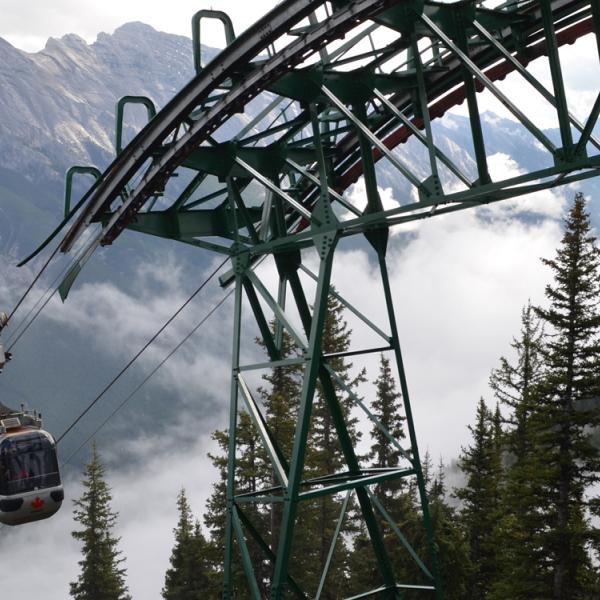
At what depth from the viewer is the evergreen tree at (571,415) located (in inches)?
1015

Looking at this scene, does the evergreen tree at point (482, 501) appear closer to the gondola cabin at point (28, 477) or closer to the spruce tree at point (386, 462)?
the spruce tree at point (386, 462)

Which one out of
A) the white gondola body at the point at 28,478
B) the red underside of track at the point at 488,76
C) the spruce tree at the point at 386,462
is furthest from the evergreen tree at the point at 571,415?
the white gondola body at the point at 28,478

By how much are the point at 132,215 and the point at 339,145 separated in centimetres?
453

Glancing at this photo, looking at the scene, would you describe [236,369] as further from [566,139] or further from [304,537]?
[304,537]

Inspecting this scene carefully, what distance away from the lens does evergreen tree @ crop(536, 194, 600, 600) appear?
25781mm

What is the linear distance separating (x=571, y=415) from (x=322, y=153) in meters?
14.4

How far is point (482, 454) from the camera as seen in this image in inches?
1377

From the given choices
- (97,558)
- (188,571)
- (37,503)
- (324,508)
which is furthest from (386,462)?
(37,503)

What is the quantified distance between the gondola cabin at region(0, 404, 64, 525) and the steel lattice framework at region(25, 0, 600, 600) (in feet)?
20.8

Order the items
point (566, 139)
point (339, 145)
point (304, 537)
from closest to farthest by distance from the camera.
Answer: point (566, 139) → point (339, 145) → point (304, 537)

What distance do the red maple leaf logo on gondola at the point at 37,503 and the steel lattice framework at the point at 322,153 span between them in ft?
23.3

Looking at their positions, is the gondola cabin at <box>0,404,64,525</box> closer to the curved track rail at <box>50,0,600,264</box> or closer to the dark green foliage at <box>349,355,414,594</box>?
the curved track rail at <box>50,0,600,264</box>

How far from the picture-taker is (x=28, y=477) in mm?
22484

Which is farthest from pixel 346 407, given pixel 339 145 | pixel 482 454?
pixel 339 145
